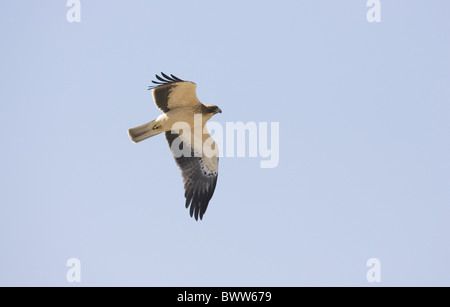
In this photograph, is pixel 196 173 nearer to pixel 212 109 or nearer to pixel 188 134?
pixel 188 134

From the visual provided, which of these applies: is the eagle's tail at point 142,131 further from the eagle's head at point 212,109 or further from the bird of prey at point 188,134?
the eagle's head at point 212,109

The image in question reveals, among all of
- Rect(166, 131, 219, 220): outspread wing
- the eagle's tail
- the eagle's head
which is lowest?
Rect(166, 131, 219, 220): outspread wing

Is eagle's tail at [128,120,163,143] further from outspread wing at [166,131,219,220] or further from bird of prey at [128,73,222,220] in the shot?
outspread wing at [166,131,219,220]

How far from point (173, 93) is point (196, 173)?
1906 millimetres

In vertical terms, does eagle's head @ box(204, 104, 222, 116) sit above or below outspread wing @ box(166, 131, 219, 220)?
above

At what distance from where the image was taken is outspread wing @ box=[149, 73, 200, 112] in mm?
11219

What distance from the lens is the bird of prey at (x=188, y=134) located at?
1149cm

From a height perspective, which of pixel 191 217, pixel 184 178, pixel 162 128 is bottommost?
pixel 191 217

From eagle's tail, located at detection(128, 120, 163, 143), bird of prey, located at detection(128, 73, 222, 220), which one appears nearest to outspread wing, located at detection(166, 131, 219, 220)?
bird of prey, located at detection(128, 73, 222, 220)
